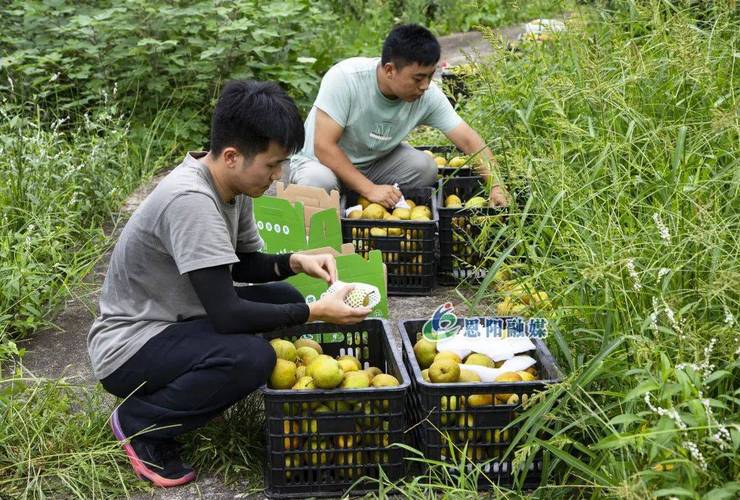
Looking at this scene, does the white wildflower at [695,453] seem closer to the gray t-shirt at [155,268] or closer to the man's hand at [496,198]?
the gray t-shirt at [155,268]

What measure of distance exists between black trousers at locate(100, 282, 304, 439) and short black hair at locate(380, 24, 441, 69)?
217cm

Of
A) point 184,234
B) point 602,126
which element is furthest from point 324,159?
point 184,234

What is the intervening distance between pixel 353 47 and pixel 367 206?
4.91 meters

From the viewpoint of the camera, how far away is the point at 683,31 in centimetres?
346

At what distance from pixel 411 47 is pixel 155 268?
7.05ft

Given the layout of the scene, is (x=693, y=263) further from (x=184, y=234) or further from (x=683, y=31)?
(x=184, y=234)

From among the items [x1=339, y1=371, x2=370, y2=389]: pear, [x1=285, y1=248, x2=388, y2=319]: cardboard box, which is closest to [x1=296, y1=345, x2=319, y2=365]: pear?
[x1=339, y1=371, x2=370, y2=389]: pear

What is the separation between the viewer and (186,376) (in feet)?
10.5

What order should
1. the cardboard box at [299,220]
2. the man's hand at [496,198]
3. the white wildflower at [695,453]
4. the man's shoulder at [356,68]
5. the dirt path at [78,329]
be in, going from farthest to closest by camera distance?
the man's shoulder at [356,68] → the man's hand at [496,198] → the cardboard box at [299,220] → the dirt path at [78,329] → the white wildflower at [695,453]

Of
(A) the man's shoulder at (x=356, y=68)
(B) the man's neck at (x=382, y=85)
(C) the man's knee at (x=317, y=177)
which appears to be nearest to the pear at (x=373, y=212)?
(C) the man's knee at (x=317, y=177)

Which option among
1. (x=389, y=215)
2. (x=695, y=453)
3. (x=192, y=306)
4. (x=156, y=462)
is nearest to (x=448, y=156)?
(x=389, y=215)

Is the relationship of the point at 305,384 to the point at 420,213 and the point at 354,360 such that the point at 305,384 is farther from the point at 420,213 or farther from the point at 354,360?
the point at 420,213

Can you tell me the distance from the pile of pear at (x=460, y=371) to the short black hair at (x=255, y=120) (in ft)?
2.66

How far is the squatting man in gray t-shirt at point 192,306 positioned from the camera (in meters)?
3.13
